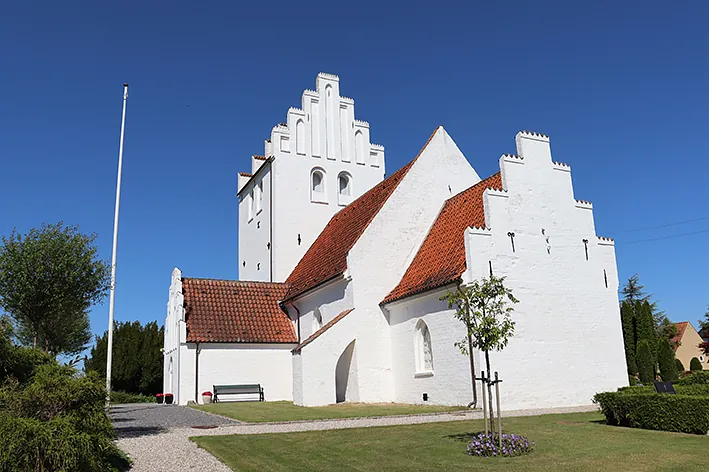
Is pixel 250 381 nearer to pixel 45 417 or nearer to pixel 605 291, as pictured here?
pixel 605 291

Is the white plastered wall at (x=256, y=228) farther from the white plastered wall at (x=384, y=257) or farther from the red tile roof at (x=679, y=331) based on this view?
the red tile roof at (x=679, y=331)

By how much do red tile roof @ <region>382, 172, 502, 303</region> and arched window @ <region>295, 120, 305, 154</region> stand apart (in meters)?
11.4

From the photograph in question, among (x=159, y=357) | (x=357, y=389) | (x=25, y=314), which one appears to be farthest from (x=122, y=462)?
(x=159, y=357)

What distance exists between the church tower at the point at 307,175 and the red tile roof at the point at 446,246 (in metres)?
10.3

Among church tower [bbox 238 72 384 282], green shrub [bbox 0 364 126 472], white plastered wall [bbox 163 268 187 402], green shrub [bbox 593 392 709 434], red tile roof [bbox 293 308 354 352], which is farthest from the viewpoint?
church tower [bbox 238 72 384 282]

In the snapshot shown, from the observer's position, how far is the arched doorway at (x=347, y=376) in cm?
2316

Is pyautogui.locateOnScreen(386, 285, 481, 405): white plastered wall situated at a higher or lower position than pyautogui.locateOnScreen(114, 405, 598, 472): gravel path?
higher

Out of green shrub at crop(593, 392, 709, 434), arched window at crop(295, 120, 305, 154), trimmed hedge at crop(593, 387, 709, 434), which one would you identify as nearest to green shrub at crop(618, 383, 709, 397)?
trimmed hedge at crop(593, 387, 709, 434)

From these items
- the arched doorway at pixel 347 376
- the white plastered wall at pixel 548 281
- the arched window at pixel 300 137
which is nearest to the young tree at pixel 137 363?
the arched window at pixel 300 137

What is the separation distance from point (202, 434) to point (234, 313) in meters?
14.7

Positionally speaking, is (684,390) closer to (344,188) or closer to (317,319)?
(317,319)

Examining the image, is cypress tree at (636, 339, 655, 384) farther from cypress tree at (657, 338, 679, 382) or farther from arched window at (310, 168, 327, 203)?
arched window at (310, 168, 327, 203)

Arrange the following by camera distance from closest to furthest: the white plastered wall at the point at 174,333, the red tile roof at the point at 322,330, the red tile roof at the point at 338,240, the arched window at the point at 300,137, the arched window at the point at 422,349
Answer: the arched window at the point at 422,349
the red tile roof at the point at 322,330
the red tile roof at the point at 338,240
the white plastered wall at the point at 174,333
the arched window at the point at 300,137

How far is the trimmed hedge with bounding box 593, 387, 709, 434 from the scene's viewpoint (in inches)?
485
